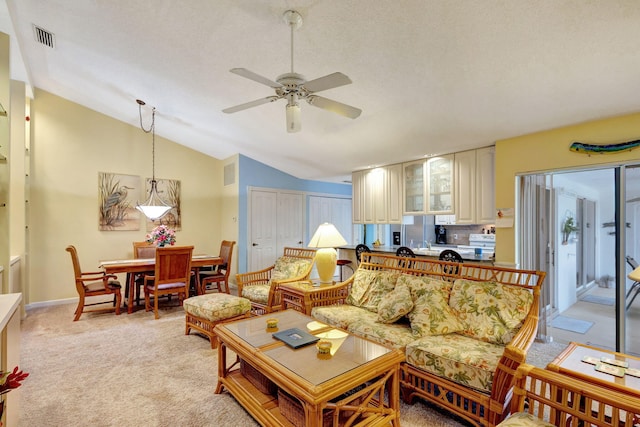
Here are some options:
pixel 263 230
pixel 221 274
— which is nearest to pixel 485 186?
pixel 263 230

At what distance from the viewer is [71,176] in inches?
200

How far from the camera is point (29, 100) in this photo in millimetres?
4715

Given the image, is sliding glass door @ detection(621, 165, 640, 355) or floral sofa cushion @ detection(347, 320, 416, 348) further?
sliding glass door @ detection(621, 165, 640, 355)

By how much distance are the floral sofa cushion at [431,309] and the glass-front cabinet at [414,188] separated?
2302 millimetres

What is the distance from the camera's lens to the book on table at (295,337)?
2.01 m

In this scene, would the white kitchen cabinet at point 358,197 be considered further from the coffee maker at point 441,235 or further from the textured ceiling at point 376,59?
the coffee maker at point 441,235

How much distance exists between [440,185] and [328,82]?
3144mm

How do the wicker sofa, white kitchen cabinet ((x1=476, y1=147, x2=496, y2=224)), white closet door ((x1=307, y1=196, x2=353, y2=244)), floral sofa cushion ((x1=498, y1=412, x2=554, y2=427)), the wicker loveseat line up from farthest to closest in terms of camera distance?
1. white closet door ((x1=307, y1=196, x2=353, y2=244))
2. white kitchen cabinet ((x1=476, y1=147, x2=496, y2=224))
3. the wicker loveseat
4. floral sofa cushion ((x1=498, y1=412, x2=554, y2=427))
5. the wicker sofa

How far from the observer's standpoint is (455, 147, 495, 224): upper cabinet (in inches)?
156

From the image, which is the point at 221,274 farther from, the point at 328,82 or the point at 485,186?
the point at 485,186

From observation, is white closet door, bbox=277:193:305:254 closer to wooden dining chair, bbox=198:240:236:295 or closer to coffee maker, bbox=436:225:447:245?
wooden dining chair, bbox=198:240:236:295

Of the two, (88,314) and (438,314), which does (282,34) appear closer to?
(438,314)

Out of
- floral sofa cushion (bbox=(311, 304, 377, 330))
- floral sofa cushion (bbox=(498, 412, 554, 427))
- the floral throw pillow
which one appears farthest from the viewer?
floral sofa cushion (bbox=(311, 304, 377, 330))

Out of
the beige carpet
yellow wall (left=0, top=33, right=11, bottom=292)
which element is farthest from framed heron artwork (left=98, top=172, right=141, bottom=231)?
yellow wall (left=0, top=33, right=11, bottom=292)
